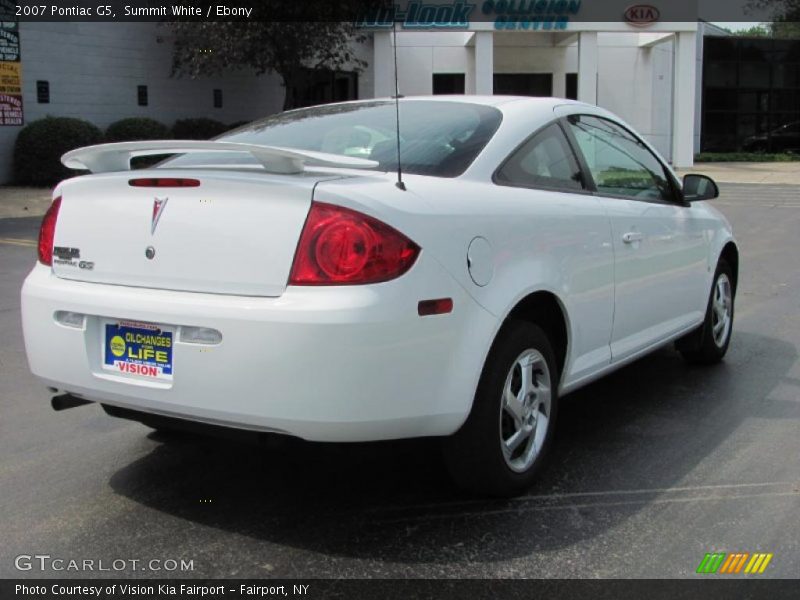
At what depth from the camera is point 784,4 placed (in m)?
36.5

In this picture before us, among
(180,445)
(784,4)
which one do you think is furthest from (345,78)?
(180,445)

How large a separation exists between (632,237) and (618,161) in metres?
0.60

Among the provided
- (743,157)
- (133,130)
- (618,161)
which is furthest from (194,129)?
(743,157)

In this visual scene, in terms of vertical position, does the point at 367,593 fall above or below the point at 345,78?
below

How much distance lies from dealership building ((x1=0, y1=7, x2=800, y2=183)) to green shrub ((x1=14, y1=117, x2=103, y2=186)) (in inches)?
20.2

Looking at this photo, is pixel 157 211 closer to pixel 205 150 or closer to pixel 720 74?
pixel 205 150

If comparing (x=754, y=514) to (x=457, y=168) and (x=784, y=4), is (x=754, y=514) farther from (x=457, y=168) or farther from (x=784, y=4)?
(x=784, y=4)

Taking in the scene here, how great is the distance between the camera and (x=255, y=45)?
78.3 feet

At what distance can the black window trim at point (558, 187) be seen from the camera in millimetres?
3789

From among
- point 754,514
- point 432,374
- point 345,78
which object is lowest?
point 754,514

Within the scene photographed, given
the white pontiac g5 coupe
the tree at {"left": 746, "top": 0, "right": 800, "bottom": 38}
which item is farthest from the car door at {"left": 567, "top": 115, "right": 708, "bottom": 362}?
the tree at {"left": 746, "top": 0, "right": 800, "bottom": 38}

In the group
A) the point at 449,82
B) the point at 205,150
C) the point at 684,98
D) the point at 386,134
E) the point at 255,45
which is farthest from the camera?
the point at 449,82

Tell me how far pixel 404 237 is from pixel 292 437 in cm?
83

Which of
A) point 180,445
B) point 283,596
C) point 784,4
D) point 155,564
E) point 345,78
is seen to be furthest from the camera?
point 784,4
